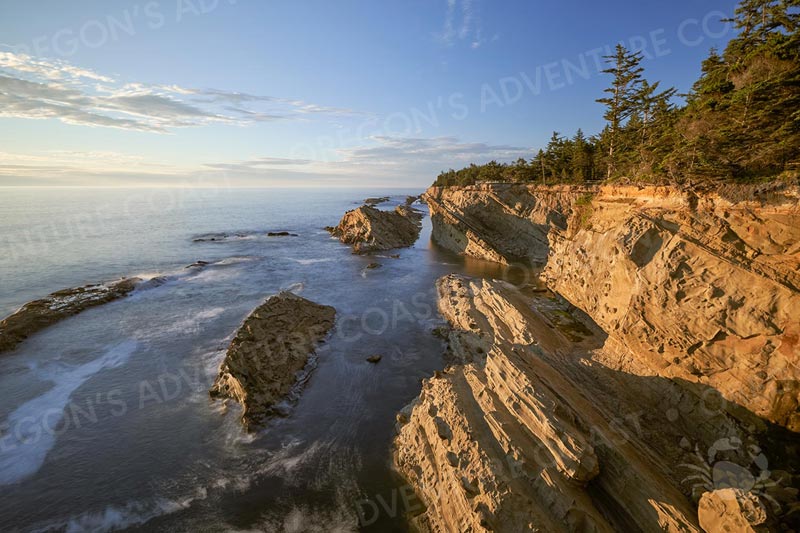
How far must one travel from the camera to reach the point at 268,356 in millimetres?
20484

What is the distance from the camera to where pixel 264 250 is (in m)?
57.8

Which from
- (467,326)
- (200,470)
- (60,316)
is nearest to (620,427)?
(467,326)

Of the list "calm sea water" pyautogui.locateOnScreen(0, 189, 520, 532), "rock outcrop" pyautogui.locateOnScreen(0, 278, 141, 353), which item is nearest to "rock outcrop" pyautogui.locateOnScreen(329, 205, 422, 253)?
"calm sea water" pyautogui.locateOnScreen(0, 189, 520, 532)

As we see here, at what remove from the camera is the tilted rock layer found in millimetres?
9938

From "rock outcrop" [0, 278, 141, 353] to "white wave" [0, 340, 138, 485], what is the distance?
6363mm

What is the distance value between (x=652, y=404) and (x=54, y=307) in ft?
142

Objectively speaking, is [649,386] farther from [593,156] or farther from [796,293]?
[593,156]

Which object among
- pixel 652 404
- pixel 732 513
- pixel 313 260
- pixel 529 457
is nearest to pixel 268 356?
pixel 529 457

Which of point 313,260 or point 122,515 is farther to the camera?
point 313,260

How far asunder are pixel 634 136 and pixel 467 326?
93.7ft

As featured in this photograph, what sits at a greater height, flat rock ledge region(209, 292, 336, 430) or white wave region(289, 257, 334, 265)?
flat rock ledge region(209, 292, 336, 430)

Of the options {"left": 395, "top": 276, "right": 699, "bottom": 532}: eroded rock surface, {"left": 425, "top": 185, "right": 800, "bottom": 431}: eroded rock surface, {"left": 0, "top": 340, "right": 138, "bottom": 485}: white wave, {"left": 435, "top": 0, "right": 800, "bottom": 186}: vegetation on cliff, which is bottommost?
{"left": 0, "top": 340, "right": 138, "bottom": 485}: white wave

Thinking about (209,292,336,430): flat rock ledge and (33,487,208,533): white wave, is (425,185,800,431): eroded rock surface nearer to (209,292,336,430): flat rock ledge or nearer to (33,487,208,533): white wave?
(209,292,336,430): flat rock ledge

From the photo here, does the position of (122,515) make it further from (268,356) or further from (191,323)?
(191,323)
